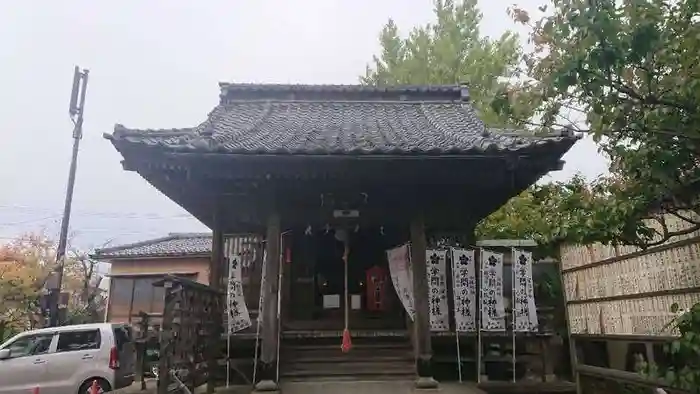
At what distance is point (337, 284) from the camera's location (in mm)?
11141

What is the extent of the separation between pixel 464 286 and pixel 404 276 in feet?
4.75

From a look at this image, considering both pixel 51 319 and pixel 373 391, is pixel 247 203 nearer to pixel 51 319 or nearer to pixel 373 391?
pixel 373 391

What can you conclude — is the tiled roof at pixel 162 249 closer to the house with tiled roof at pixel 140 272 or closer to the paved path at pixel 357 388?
the house with tiled roof at pixel 140 272

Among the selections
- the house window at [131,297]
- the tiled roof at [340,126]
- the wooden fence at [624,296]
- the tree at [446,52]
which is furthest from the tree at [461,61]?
the house window at [131,297]

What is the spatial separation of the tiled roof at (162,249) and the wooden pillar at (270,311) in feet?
46.6

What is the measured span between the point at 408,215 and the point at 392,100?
5.15 m

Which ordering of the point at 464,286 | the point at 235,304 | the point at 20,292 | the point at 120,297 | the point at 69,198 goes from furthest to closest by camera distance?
the point at 120,297 < the point at 20,292 < the point at 69,198 < the point at 464,286 < the point at 235,304

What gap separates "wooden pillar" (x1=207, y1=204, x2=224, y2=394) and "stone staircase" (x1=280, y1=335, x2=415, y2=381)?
1.23m

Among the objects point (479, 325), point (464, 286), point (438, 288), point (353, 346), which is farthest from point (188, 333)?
point (479, 325)

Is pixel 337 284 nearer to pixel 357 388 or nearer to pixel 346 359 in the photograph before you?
pixel 346 359

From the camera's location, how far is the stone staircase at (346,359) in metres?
8.55

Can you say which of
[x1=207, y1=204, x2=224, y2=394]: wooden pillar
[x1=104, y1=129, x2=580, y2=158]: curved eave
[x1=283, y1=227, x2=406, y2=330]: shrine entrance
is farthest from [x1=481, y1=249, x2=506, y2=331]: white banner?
[x1=207, y1=204, x2=224, y2=394]: wooden pillar

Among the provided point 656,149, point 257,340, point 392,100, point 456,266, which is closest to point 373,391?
point 257,340

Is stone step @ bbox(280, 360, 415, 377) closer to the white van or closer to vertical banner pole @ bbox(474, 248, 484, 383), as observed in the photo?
vertical banner pole @ bbox(474, 248, 484, 383)
